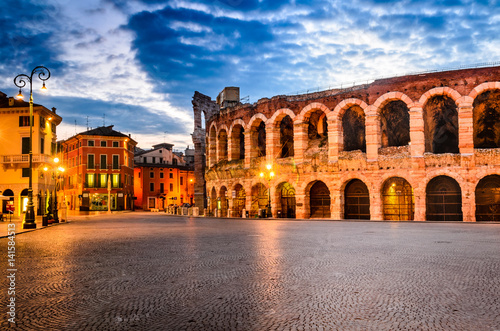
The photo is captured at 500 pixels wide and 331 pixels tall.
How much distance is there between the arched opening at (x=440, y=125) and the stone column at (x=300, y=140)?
9.89 m

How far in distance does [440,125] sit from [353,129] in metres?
7.28

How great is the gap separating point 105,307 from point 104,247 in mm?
8300

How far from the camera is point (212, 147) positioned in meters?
49.0

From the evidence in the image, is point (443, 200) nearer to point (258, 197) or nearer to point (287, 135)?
point (287, 135)

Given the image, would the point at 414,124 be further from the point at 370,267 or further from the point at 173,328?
the point at 173,328

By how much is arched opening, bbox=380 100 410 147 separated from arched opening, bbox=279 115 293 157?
935cm

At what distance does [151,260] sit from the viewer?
10742mm

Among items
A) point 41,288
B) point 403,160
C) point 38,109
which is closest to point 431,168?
point 403,160

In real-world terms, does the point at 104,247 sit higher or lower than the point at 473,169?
lower

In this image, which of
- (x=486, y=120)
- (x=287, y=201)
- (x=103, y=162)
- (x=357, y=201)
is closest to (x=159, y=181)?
(x=103, y=162)

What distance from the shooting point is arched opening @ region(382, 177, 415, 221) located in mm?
32625

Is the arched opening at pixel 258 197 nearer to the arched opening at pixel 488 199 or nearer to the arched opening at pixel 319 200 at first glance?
the arched opening at pixel 319 200

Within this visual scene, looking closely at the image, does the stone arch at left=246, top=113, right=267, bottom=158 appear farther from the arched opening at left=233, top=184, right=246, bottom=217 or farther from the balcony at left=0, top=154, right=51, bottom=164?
the balcony at left=0, top=154, right=51, bottom=164

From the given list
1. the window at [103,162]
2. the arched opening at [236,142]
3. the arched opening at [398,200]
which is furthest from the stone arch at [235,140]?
the window at [103,162]
